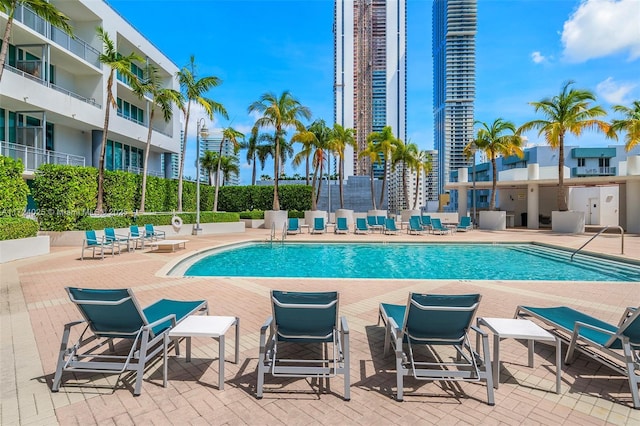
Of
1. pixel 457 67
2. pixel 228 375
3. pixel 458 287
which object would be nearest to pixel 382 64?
pixel 457 67

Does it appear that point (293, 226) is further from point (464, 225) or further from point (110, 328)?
point (110, 328)

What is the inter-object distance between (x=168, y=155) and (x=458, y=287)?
27463mm

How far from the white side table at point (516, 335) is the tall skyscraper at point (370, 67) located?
182 ft

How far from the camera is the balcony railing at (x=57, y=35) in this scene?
1541 cm

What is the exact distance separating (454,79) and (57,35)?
88.2 meters

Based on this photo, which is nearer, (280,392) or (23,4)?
(280,392)

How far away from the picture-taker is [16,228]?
34.5ft

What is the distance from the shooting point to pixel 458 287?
7.00 metres

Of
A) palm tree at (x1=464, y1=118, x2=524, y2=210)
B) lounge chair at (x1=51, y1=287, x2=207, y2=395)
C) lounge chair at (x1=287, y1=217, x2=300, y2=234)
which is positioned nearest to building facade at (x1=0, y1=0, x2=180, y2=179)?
lounge chair at (x1=287, y1=217, x2=300, y2=234)

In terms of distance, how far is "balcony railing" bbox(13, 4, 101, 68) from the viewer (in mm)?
15414

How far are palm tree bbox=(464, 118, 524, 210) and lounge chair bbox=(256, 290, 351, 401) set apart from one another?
72.9 ft

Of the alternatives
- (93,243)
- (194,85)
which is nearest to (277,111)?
(194,85)

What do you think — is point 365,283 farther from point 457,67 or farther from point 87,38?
point 457,67

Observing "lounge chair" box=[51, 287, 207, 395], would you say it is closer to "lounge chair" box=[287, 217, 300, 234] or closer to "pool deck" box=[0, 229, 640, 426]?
"pool deck" box=[0, 229, 640, 426]
